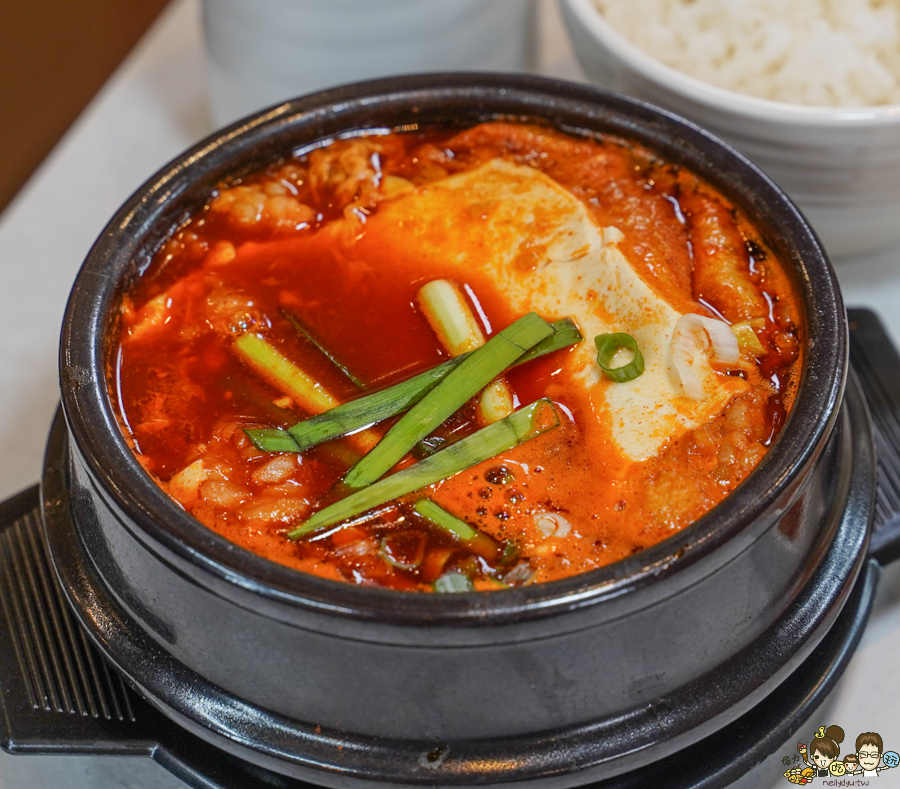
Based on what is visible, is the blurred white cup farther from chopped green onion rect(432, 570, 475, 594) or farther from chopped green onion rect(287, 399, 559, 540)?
chopped green onion rect(432, 570, 475, 594)

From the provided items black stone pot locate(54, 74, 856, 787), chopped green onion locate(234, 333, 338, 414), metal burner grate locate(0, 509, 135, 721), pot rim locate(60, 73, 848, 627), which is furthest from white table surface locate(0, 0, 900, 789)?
chopped green onion locate(234, 333, 338, 414)

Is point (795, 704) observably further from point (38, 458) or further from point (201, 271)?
point (38, 458)

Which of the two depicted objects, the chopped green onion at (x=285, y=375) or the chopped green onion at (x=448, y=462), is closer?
the chopped green onion at (x=448, y=462)

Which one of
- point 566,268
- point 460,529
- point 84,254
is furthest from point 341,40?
point 460,529

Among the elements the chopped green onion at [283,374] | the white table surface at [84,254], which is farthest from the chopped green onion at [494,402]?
the white table surface at [84,254]

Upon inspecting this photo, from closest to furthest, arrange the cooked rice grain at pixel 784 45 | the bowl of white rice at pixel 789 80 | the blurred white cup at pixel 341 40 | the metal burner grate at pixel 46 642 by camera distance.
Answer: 1. the metal burner grate at pixel 46 642
2. the bowl of white rice at pixel 789 80
3. the cooked rice grain at pixel 784 45
4. the blurred white cup at pixel 341 40

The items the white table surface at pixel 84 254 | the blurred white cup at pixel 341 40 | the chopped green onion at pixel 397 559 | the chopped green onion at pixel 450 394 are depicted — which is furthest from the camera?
the blurred white cup at pixel 341 40

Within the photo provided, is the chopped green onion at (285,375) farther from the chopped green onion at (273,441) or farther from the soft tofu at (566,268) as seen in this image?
the soft tofu at (566,268)

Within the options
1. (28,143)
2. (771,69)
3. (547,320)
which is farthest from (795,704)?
(28,143)
